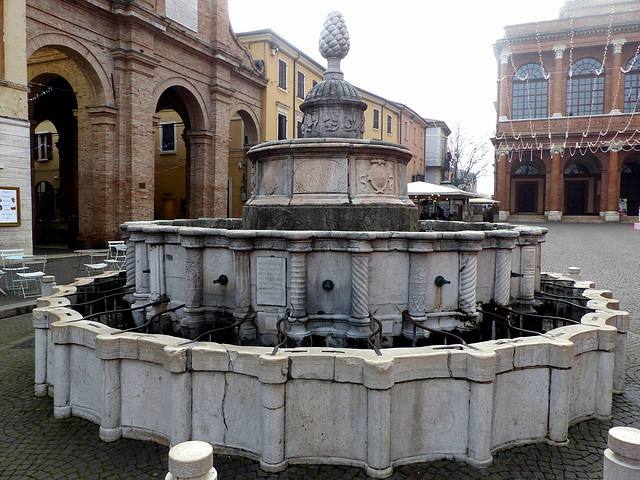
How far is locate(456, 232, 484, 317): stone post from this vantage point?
16.1 ft

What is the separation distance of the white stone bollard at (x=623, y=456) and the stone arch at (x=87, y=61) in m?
17.4

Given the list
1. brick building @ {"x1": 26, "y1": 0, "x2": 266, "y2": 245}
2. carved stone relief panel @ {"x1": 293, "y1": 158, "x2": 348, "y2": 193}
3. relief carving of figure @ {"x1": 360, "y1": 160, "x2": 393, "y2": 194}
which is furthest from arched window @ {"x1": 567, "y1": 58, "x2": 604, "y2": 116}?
carved stone relief panel @ {"x1": 293, "y1": 158, "x2": 348, "y2": 193}

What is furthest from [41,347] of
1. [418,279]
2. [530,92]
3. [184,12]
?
[530,92]

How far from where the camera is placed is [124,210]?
17.5m

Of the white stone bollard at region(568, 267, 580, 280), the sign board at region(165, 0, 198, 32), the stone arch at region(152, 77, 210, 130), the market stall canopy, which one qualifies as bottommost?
the white stone bollard at region(568, 267, 580, 280)

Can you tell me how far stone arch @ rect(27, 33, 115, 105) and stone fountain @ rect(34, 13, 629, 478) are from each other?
11.6 m

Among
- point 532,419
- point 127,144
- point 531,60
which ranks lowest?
point 532,419

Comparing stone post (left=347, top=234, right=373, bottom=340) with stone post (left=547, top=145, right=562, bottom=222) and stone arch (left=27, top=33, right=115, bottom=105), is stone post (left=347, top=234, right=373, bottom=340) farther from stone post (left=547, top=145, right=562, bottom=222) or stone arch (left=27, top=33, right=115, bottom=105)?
stone post (left=547, top=145, right=562, bottom=222)

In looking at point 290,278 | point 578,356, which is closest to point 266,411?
point 290,278

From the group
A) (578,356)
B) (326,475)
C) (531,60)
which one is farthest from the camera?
(531,60)

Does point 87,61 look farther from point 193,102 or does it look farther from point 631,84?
point 631,84

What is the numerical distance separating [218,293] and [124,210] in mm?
13908

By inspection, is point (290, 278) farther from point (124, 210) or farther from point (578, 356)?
point (124, 210)

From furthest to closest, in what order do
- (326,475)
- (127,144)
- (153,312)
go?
(127,144), (153,312), (326,475)
